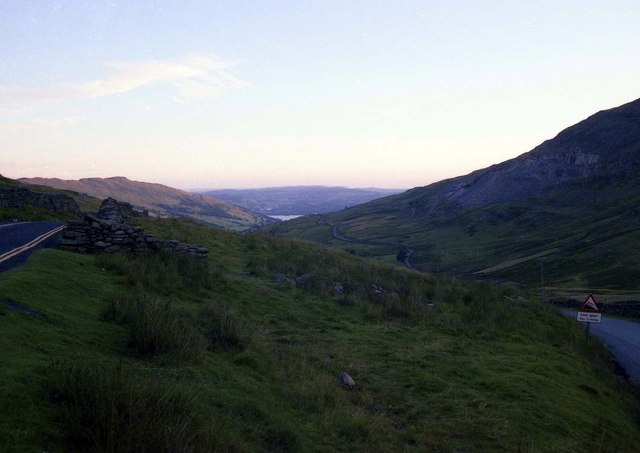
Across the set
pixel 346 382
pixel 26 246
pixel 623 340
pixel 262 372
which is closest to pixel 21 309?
pixel 262 372

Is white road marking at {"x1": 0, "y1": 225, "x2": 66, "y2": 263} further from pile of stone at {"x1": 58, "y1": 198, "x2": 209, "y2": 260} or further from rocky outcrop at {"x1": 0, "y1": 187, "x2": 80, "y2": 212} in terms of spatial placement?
rocky outcrop at {"x1": 0, "y1": 187, "x2": 80, "y2": 212}

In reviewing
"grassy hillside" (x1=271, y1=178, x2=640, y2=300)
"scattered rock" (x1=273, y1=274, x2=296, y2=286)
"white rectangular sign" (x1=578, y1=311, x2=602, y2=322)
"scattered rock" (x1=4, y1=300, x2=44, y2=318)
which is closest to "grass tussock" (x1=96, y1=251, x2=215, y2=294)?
"scattered rock" (x1=273, y1=274, x2=296, y2=286)

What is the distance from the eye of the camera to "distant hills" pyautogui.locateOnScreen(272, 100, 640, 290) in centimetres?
7012

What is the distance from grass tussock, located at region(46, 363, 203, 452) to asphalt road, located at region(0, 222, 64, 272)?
7.50 m

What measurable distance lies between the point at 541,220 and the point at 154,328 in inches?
4710

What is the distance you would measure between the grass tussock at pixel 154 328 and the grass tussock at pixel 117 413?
2.66 metres

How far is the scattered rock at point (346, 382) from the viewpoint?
1083 centimetres

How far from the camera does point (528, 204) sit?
130 metres

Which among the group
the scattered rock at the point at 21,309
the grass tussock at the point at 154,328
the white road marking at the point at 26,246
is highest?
the white road marking at the point at 26,246

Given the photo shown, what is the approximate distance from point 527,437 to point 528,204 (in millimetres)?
132084

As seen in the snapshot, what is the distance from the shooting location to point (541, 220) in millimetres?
114125

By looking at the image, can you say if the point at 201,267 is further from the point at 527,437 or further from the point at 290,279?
the point at 527,437


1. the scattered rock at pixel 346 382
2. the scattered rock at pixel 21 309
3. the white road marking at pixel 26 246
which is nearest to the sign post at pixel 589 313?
the scattered rock at pixel 346 382

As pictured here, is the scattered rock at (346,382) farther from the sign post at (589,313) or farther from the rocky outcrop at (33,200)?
the rocky outcrop at (33,200)
